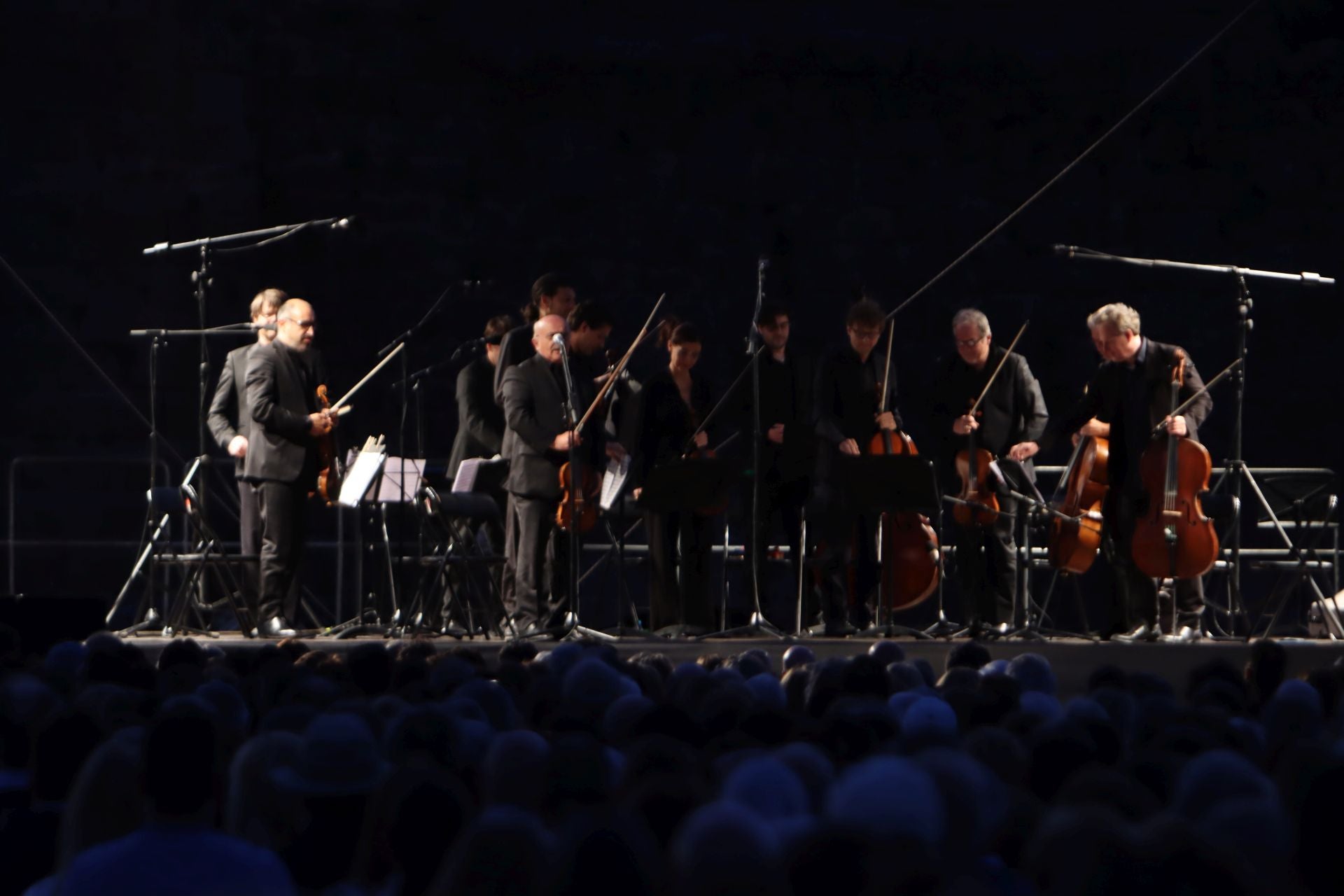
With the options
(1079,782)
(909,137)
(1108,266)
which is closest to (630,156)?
(909,137)

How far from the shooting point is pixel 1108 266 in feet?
34.0

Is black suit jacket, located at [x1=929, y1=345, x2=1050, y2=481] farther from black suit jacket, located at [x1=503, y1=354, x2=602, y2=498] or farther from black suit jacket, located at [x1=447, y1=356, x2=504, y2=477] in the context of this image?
black suit jacket, located at [x1=447, y1=356, x2=504, y2=477]

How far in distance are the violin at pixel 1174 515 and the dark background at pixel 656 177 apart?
300 centimetres

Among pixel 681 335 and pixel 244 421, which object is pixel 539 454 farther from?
pixel 244 421

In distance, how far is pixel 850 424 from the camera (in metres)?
7.70

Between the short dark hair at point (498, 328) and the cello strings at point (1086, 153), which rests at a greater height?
the cello strings at point (1086, 153)

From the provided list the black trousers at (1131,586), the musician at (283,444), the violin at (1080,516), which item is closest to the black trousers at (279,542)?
the musician at (283,444)

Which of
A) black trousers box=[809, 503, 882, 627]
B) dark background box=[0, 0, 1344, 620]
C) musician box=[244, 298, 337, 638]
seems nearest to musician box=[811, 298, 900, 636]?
black trousers box=[809, 503, 882, 627]

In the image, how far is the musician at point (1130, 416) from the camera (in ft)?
23.7

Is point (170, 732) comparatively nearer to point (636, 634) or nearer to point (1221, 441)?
point (636, 634)

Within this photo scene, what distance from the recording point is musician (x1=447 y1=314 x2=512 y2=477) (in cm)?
850

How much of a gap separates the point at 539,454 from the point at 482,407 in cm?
124

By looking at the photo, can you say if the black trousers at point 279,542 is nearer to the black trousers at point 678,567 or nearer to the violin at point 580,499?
the violin at point 580,499

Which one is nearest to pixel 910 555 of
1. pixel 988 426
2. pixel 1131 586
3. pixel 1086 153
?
pixel 988 426
